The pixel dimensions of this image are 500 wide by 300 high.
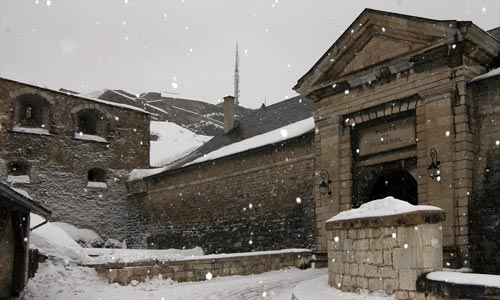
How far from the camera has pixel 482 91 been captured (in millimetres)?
11609

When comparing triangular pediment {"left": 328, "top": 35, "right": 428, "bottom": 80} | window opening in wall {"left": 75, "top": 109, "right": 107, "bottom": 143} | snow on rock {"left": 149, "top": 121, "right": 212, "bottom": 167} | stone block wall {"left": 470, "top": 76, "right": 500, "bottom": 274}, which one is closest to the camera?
stone block wall {"left": 470, "top": 76, "right": 500, "bottom": 274}

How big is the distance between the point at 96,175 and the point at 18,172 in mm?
3985

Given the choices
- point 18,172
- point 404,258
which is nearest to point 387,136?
point 404,258

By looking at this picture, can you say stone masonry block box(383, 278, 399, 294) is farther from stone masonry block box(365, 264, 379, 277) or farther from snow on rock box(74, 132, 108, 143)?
snow on rock box(74, 132, 108, 143)

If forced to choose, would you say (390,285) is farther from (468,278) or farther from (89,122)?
(89,122)

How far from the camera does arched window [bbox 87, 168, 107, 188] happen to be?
26.6 m

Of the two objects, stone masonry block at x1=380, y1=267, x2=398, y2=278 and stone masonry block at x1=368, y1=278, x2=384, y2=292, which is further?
stone masonry block at x1=368, y1=278, x2=384, y2=292

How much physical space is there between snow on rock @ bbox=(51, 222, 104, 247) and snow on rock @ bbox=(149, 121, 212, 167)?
40.4ft

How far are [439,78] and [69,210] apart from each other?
19.3 m

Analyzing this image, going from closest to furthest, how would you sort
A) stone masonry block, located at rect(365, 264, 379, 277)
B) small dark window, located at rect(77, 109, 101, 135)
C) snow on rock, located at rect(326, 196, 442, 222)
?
snow on rock, located at rect(326, 196, 442, 222)
stone masonry block, located at rect(365, 264, 379, 277)
small dark window, located at rect(77, 109, 101, 135)

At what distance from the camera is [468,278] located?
5.77m

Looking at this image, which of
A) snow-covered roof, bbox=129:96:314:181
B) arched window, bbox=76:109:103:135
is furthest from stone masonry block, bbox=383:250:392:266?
arched window, bbox=76:109:103:135

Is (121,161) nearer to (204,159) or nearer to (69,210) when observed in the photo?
(69,210)

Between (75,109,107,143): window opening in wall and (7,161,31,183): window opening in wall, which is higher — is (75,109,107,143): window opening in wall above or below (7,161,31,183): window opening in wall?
Result: above
